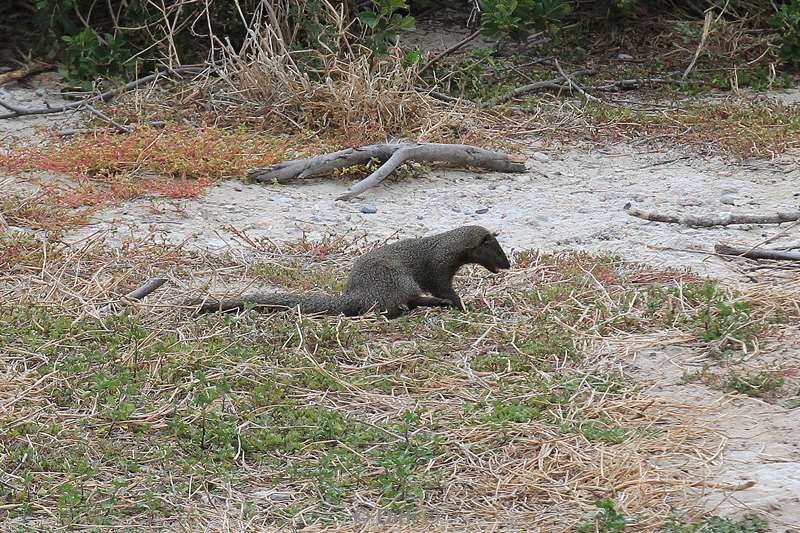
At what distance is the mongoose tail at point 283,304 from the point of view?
19.5 ft

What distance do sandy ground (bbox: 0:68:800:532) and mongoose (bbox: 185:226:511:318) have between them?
1.16 meters

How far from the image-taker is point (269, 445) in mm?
4605

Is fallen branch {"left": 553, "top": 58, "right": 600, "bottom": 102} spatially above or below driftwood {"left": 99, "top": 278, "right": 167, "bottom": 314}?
below

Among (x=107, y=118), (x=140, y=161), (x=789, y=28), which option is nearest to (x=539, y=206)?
(x=140, y=161)

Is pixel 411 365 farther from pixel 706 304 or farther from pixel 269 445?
pixel 706 304

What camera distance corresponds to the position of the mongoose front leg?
20.6 feet

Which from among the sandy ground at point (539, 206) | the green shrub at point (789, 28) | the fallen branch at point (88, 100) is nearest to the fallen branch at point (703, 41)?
the green shrub at point (789, 28)

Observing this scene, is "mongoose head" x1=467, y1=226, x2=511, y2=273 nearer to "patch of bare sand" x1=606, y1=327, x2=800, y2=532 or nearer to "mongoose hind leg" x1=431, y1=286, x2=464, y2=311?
"mongoose hind leg" x1=431, y1=286, x2=464, y2=311

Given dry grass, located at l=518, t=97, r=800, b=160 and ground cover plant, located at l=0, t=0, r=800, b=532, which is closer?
ground cover plant, located at l=0, t=0, r=800, b=532

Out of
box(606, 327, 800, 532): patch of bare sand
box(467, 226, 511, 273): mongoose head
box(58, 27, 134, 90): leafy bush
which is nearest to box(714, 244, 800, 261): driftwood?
box(606, 327, 800, 532): patch of bare sand

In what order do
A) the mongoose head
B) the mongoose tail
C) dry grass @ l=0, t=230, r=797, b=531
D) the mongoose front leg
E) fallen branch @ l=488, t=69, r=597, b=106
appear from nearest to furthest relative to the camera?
dry grass @ l=0, t=230, r=797, b=531 < the mongoose tail < the mongoose front leg < the mongoose head < fallen branch @ l=488, t=69, r=597, b=106

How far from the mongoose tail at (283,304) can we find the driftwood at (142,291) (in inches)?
16.0

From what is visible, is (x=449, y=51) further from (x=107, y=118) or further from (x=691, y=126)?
(x=107, y=118)

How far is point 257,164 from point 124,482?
484 centimetres
